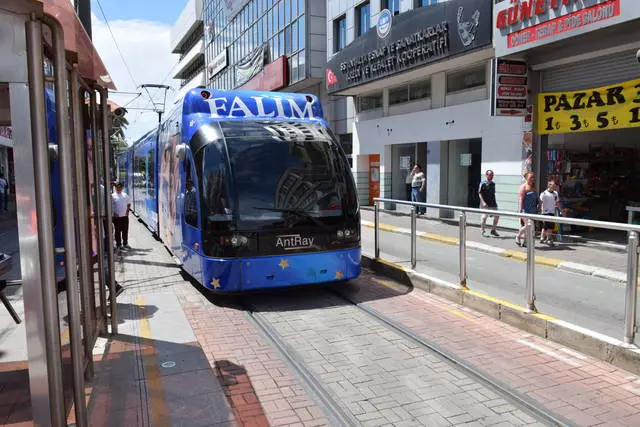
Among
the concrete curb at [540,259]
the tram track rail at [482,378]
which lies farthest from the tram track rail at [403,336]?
the concrete curb at [540,259]

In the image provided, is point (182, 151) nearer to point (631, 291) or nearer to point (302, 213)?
point (302, 213)

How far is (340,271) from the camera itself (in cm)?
750

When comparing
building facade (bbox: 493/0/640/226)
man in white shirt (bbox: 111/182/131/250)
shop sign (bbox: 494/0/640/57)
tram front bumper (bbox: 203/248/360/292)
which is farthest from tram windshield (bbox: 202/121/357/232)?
building facade (bbox: 493/0/640/226)

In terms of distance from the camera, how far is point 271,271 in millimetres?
7047

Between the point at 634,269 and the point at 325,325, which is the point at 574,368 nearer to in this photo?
the point at 634,269

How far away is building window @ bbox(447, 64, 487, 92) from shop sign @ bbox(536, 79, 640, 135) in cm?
274

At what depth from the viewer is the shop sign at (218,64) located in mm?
38600

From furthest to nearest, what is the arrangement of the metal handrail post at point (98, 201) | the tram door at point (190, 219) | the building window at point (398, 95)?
the building window at point (398, 95) → the tram door at point (190, 219) → the metal handrail post at point (98, 201)

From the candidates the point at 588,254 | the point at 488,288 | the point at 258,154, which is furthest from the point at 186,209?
the point at 588,254

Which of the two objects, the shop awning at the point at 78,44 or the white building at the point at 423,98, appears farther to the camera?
the white building at the point at 423,98

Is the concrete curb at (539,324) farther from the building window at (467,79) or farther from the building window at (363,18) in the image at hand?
the building window at (363,18)

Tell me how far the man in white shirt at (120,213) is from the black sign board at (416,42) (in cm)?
934

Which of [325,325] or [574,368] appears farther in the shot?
[325,325]

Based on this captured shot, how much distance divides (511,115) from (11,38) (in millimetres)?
12723
